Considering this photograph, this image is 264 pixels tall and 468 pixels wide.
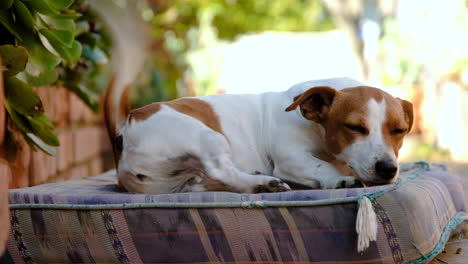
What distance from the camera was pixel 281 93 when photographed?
129 inches

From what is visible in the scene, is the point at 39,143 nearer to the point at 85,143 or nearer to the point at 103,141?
the point at 85,143

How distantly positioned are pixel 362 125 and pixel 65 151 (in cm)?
241

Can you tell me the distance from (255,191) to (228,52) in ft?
38.8

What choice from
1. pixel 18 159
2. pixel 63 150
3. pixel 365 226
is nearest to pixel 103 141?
pixel 63 150

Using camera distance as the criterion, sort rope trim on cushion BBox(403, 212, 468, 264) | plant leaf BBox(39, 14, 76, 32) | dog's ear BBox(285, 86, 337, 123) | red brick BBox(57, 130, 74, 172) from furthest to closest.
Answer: red brick BBox(57, 130, 74, 172) < plant leaf BBox(39, 14, 76, 32) < dog's ear BBox(285, 86, 337, 123) < rope trim on cushion BBox(403, 212, 468, 264)

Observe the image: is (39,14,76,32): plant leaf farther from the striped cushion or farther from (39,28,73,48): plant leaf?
the striped cushion

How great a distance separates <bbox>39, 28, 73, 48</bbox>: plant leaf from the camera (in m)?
2.74

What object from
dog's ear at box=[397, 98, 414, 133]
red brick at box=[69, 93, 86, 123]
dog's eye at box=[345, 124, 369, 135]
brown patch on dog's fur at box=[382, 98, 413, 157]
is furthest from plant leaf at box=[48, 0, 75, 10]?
red brick at box=[69, 93, 86, 123]

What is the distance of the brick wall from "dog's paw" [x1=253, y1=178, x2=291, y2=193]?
1.10 meters

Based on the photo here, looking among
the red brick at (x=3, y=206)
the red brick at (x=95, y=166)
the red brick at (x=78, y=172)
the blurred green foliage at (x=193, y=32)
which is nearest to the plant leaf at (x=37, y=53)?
the red brick at (x=3, y=206)

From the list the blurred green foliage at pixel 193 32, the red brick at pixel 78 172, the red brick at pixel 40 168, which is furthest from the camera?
the blurred green foliage at pixel 193 32

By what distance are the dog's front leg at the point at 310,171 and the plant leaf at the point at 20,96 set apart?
44.2 inches

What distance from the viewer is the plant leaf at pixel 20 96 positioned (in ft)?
8.55

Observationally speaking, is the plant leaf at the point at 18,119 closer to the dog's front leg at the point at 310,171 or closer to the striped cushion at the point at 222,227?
the striped cushion at the point at 222,227
